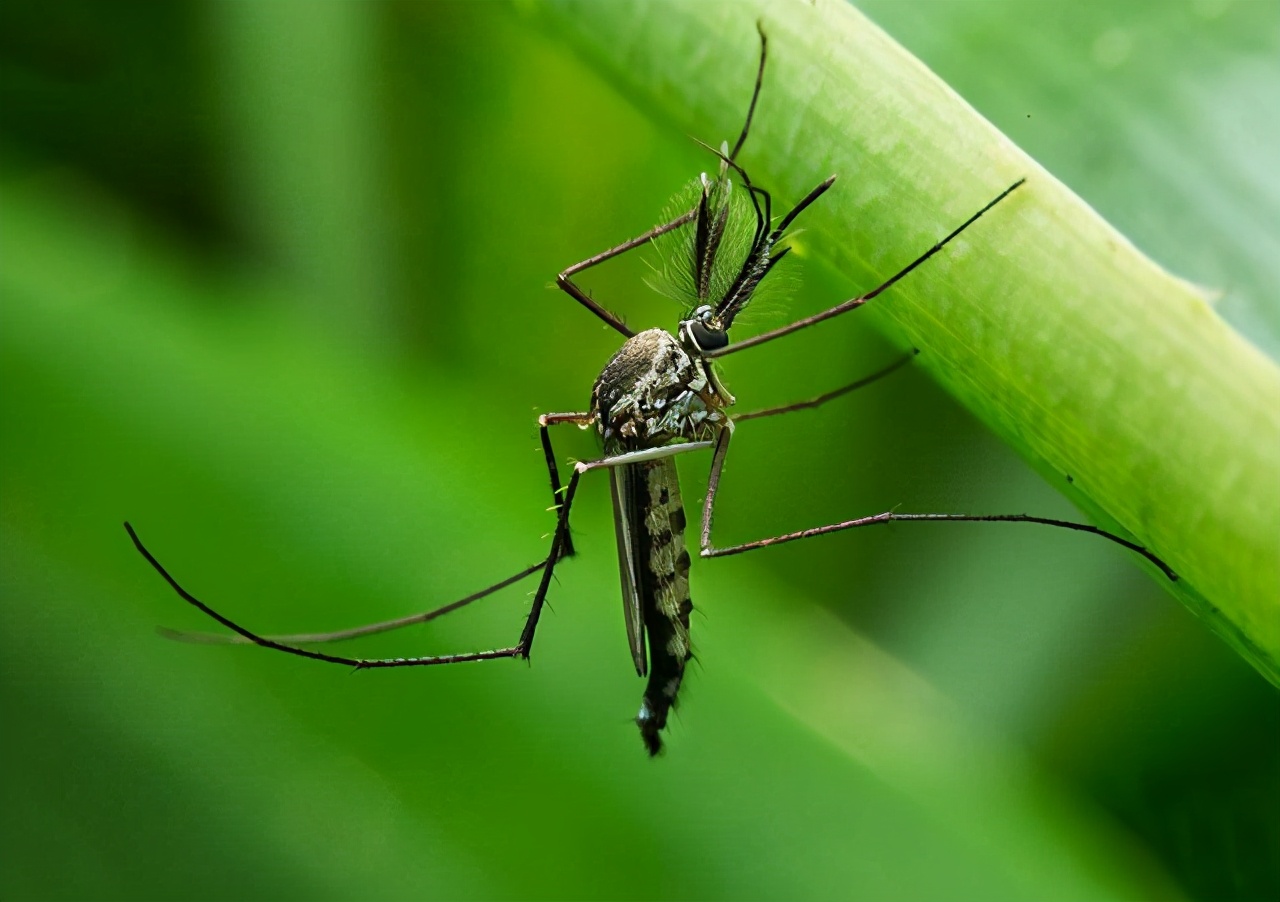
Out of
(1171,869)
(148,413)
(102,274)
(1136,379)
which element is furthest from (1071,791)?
(102,274)

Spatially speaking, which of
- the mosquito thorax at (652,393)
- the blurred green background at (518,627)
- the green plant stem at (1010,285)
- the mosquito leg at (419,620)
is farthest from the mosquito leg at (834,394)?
the green plant stem at (1010,285)

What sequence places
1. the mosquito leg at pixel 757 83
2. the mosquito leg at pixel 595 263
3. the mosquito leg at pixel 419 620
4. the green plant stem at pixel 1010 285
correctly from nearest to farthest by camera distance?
the green plant stem at pixel 1010 285
the mosquito leg at pixel 757 83
the mosquito leg at pixel 419 620
the mosquito leg at pixel 595 263

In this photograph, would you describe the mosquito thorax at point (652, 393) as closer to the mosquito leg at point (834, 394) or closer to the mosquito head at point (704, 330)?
the mosquito head at point (704, 330)

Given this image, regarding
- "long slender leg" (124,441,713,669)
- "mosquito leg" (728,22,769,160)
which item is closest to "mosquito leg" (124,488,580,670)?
"long slender leg" (124,441,713,669)

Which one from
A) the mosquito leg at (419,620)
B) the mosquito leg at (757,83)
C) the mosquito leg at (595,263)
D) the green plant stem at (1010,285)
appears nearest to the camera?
the green plant stem at (1010,285)

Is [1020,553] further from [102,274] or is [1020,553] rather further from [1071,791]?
[102,274]

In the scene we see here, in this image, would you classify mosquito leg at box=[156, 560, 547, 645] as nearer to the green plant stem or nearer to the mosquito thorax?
the mosquito thorax

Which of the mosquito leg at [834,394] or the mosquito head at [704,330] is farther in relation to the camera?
the mosquito leg at [834,394]
